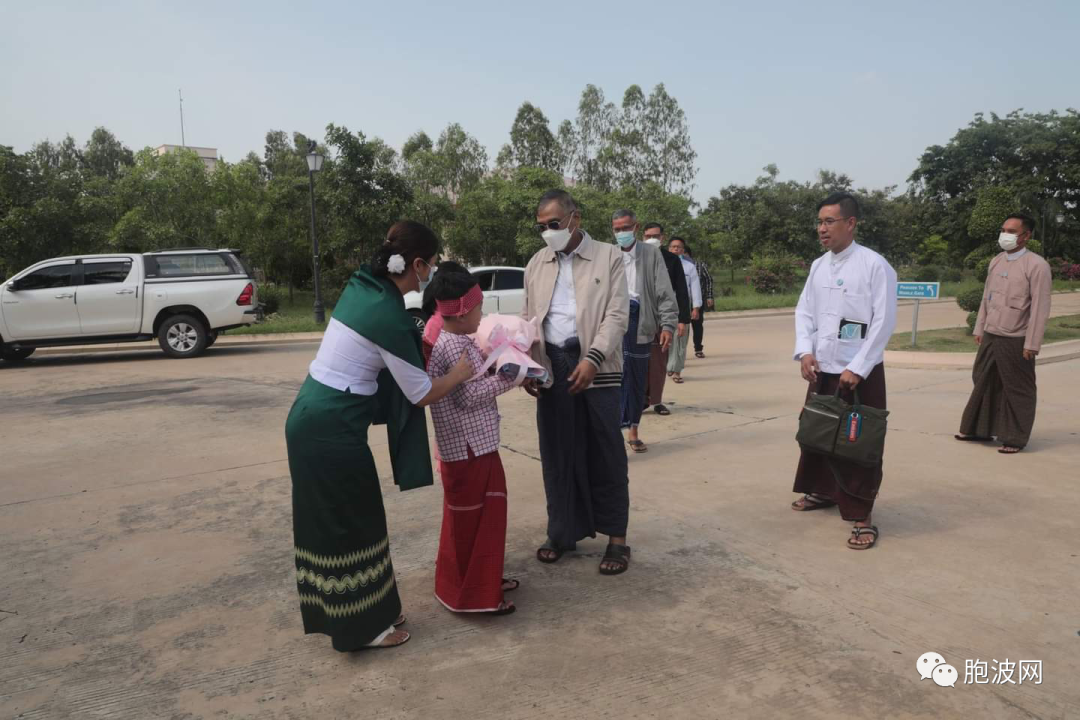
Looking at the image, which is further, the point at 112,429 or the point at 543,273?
the point at 112,429

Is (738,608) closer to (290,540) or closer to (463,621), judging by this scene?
(463,621)

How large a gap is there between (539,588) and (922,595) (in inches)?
69.2

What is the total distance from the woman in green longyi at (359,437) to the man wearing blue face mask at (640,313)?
3022 mm

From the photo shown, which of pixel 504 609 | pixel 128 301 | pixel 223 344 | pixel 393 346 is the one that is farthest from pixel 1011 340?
pixel 223 344

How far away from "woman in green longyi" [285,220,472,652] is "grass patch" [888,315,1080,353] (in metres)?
10.5

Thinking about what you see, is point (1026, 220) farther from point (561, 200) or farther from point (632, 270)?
point (561, 200)

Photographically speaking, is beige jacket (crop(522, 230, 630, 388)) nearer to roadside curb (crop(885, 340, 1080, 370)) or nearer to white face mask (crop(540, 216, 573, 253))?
white face mask (crop(540, 216, 573, 253))

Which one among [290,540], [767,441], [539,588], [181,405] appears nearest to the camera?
[539,588]

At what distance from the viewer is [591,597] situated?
3.51 meters

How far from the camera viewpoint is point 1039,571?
3635mm

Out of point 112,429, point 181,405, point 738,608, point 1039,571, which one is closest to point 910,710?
point 738,608

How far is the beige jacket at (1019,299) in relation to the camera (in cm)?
570

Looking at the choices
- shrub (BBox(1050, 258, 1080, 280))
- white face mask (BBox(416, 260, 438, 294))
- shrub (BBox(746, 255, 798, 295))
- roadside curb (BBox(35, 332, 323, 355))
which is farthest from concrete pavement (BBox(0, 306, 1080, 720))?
shrub (BBox(1050, 258, 1080, 280))

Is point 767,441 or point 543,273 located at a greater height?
point 543,273
